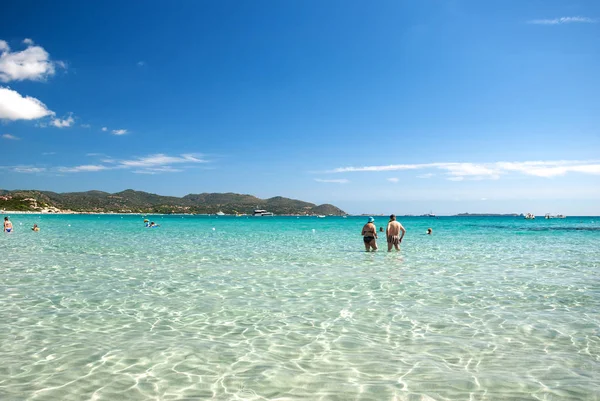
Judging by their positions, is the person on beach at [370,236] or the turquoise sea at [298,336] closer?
the turquoise sea at [298,336]

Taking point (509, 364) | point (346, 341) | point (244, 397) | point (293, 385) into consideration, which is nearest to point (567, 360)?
point (509, 364)

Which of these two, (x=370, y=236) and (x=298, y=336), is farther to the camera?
(x=370, y=236)

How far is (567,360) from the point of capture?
690 cm

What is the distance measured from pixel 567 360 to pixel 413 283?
292 inches

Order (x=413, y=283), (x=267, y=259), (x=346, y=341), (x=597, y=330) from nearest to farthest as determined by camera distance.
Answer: (x=346, y=341)
(x=597, y=330)
(x=413, y=283)
(x=267, y=259)

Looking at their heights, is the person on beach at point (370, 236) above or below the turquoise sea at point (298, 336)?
above

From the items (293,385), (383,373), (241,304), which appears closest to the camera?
(293,385)

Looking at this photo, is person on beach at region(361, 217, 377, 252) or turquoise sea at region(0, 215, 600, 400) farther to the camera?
person on beach at region(361, 217, 377, 252)

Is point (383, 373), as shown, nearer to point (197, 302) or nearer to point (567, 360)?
point (567, 360)

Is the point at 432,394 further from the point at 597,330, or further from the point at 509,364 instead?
the point at 597,330

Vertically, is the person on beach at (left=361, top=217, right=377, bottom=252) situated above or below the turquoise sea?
above

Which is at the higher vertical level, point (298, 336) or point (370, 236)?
point (370, 236)

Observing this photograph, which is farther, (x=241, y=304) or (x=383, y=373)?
(x=241, y=304)

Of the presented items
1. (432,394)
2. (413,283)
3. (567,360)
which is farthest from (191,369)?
(413,283)
